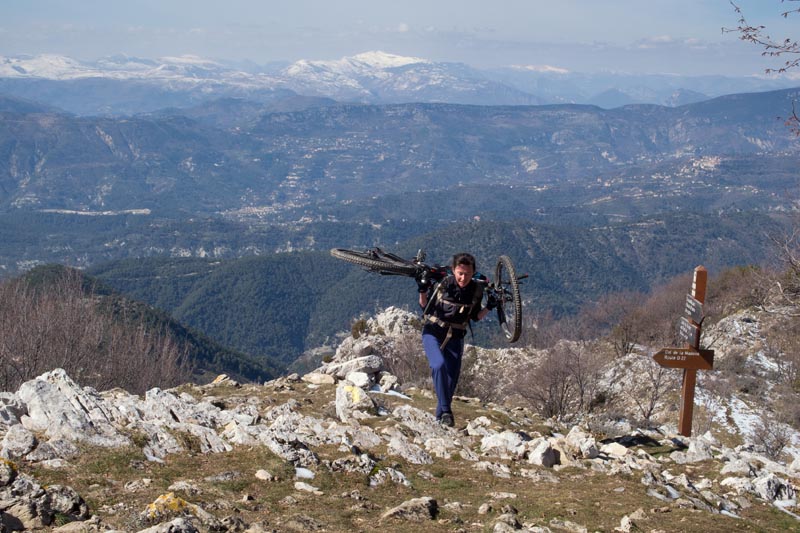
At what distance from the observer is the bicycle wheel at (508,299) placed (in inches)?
516

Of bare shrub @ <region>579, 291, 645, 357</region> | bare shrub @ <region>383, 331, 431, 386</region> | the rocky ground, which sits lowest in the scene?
bare shrub @ <region>579, 291, 645, 357</region>

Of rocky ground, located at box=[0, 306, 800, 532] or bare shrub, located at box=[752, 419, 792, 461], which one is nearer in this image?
rocky ground, located at box=[0, 306, 800, 532]

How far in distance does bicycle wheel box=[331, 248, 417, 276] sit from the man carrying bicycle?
1.30 ft

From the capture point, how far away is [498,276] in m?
14.3

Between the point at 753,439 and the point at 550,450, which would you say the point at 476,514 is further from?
the point at 753,439

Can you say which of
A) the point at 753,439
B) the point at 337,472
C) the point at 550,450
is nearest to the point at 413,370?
the point at 753,439

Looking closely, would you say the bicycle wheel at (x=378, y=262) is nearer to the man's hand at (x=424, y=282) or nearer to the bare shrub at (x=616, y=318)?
the man's hand at (x=424, y=282)

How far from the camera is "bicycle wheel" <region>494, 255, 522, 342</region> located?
43.0 feet

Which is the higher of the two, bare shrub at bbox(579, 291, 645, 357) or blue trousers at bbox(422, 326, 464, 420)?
blue trousers at bbox(422, 326, 464, 420)

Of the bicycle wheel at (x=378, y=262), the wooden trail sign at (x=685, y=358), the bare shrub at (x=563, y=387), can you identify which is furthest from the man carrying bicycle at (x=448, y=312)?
the bare shrub at (x=563, y=387)

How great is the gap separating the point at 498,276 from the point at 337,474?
5.72 m

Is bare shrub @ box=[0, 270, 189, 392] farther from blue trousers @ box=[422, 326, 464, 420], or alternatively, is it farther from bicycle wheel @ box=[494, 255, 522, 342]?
bicycle wheel @ box=[494, 255, 522, 342]

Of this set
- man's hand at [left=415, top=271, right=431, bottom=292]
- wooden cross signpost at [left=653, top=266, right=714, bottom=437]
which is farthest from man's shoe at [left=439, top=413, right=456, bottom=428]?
wooden cross signpost at [left=653, top=266, right=714, bottom=437]

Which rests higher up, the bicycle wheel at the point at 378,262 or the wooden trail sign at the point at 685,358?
the bicycle wheel at the point at 378,262
